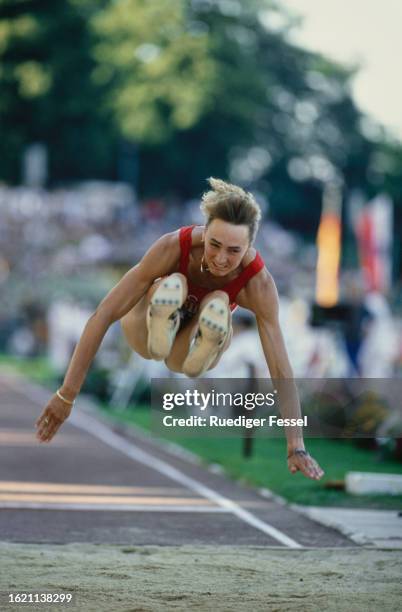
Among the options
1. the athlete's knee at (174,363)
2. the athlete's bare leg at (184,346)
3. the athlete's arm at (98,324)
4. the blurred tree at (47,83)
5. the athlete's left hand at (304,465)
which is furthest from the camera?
the blurred tree at (47,83)

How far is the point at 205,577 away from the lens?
323 inches

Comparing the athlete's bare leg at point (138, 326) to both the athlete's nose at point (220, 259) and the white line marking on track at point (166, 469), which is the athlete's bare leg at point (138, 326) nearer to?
the athlete's nose at point (220, 259)

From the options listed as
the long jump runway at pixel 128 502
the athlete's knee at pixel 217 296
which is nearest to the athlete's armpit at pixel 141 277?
the athlete's knee at pixel 217 296

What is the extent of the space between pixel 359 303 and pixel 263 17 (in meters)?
44.9

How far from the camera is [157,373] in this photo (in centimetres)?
2192

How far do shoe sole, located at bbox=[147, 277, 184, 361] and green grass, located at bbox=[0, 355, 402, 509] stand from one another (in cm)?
405

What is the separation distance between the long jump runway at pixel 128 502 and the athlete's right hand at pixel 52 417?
1925 millimetres

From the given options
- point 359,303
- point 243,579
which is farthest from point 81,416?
point 243,579

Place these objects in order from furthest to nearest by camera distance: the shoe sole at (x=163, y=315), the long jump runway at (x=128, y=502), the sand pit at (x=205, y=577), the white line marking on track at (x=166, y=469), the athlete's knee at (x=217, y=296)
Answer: the white line marking on track at (x=166, y=469), the long jump runway at (x=128, y=502), the athlete's knee at (x=217, y=296), the shoe sole at (x=163, y=315), the sand pit at (x=205, y=577)

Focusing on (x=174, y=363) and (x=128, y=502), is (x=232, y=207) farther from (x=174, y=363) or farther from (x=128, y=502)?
(x=128, y=502)

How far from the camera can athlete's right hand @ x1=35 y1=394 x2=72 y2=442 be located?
7680mm

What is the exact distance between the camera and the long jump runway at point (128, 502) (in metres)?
10.1

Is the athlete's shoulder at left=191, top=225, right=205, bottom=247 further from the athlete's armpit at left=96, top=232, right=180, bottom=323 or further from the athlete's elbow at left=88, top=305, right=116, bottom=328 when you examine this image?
the athlete's elbow at left=88, top=305, right=116, bottom=328

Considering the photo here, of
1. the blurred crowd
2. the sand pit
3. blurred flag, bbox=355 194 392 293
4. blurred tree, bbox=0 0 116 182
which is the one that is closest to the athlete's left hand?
the sand pit
